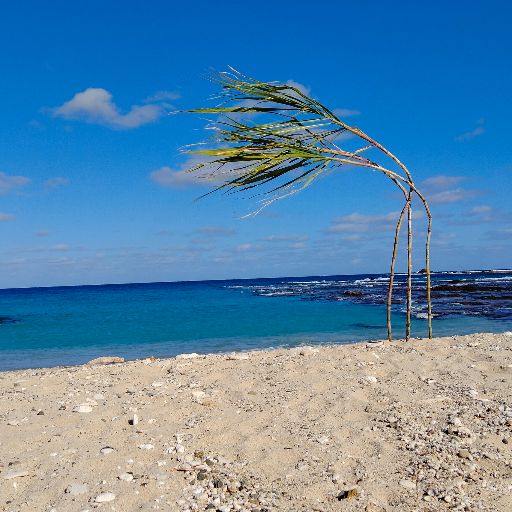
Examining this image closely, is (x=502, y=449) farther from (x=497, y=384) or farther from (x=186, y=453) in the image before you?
(x=186, y=453)

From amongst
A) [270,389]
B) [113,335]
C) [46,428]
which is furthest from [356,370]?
[113,335]

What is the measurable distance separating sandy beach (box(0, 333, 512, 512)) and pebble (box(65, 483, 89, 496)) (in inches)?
0.5

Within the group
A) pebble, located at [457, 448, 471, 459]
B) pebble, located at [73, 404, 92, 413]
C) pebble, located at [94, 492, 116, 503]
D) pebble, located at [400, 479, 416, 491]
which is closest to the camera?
pebble, located at [94, 492, 116, 503]

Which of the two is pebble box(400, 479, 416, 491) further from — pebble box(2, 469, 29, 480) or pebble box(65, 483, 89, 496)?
pebble box(2, 469, 29, 480)

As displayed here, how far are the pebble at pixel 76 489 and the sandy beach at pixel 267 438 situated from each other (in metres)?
0.01

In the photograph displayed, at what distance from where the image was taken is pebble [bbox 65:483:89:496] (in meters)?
3.48

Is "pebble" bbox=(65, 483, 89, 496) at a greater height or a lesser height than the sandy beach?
lesser

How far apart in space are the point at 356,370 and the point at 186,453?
2.91 metres

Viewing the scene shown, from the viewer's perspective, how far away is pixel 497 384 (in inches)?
222

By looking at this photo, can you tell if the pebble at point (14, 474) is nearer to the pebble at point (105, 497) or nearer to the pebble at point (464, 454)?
the pebble at point (105, 497)

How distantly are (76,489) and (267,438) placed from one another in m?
1.57

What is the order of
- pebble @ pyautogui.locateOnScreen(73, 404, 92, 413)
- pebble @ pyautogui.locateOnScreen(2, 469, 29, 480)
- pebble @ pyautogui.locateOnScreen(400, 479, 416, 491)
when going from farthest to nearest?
pebble @ pyautogui.locateOnScreen(73, 404, 92, 413) < pebble @ pyautogui.locateOnScreen(2, 469, 29, 480) < pebble @ pyautogui.locateOnScreen(400, 479, 416, 491)

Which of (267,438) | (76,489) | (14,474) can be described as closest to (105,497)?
(76,489)

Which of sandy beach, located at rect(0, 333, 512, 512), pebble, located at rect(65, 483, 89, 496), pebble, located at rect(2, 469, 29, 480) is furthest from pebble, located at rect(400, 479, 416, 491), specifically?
pebble, located at rect(2, 469, 29, 480)
